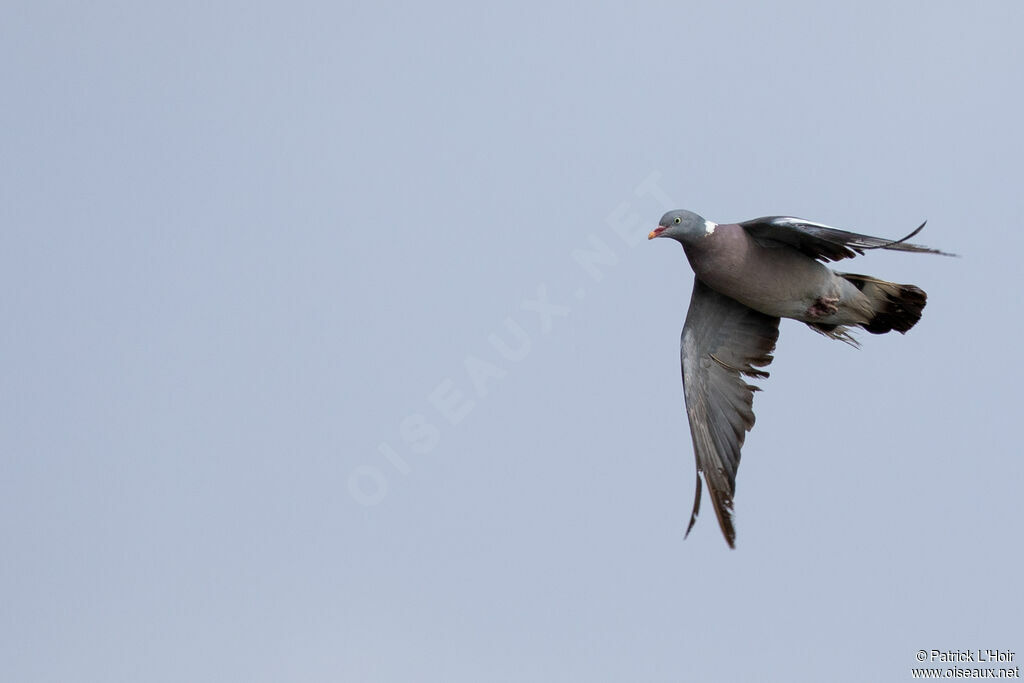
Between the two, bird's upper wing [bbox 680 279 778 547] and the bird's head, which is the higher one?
the bird's head

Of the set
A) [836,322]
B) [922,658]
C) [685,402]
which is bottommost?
[922,658]

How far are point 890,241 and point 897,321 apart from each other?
143 centimetres

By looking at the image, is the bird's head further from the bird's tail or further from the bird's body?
the bird's tail

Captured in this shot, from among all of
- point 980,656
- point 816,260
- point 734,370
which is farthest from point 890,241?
point 980,656

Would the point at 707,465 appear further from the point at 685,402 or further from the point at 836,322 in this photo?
the point at 836,322

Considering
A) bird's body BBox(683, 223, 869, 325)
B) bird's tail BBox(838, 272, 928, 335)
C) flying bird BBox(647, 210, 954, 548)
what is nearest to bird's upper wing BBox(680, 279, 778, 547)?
flying bird BBox(647, 210, 954, 548)

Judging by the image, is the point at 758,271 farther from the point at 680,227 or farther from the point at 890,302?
the point at 890,302

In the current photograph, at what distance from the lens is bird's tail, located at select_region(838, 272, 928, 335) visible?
1166 centimetres

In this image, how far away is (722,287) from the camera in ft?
37.9

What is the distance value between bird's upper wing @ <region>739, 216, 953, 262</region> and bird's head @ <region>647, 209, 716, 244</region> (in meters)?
0.38

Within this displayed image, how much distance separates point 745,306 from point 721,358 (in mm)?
497

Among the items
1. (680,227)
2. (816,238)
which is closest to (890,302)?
(816,238)

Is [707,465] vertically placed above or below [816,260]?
below

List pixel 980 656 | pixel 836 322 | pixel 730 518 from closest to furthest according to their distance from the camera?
pixel 980 656 → pixel 730 518 → pixel 836 322
